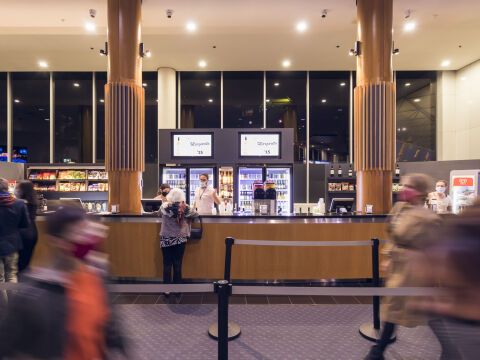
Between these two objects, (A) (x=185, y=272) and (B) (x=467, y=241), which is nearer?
(B) (x=467, y=241)

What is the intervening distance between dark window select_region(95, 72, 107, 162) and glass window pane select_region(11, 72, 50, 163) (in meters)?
1.48

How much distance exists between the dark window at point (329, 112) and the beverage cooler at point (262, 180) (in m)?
2.30

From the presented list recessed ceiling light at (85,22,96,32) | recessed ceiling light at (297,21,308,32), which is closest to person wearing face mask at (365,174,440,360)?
recessed ceiling light at (297,21,308,32)

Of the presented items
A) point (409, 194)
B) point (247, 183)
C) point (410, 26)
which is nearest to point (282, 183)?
point (247, 183)

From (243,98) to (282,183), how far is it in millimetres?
3324

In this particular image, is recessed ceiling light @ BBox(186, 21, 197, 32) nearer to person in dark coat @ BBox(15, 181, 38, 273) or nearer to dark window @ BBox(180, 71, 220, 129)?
dark window @ BBox(180, 71, 220, 129)

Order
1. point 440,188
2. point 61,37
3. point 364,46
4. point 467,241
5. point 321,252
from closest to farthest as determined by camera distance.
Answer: point 467,241
point 321,252
point 364,46
point 440,188
point 61,37

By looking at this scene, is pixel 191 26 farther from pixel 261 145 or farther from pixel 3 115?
pixel 3 115

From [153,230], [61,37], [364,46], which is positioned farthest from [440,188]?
Answer: [61,37]

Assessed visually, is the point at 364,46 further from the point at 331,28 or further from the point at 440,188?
the point at 440,188

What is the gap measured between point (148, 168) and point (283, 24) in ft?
17.3

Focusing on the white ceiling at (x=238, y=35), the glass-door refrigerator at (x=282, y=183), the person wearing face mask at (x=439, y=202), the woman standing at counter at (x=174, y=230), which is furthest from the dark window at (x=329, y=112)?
the woman standing at counter at (x=174, y=230)

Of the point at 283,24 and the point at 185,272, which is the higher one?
the point at 283,24

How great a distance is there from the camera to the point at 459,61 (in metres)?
7.91
